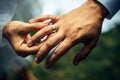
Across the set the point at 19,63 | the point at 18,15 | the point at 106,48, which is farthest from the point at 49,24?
the point at 106,48

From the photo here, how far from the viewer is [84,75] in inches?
609

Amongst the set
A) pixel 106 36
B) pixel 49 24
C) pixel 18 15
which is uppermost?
pixel 49 24

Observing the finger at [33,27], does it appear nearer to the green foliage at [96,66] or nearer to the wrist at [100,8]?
the wrist at [100,8]

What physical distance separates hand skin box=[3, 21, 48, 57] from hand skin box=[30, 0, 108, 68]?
0.09 m

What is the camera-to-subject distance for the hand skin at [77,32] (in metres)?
1.55

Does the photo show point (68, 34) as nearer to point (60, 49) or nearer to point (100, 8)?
point (60, 49)

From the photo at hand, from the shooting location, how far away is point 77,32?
1553 mm

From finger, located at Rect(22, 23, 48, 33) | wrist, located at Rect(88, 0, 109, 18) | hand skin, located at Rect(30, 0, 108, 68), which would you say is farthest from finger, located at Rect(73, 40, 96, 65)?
finger, located at Rect(22, 23, 48, 33)

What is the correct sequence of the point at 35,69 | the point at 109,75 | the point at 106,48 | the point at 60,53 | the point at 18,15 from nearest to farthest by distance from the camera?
1. the point at 60,53
2. the point at 18,15
3. the point at 35,69
4. the point at 109,75
5. the point at 106,48

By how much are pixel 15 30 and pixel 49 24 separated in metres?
0.16

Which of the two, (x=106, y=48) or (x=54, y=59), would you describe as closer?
(x=54, y=59)

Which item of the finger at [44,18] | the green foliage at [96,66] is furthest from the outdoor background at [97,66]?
the finger at [44,18]

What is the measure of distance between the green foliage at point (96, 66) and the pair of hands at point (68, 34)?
12.3m

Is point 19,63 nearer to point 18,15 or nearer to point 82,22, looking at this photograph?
point 18,15
